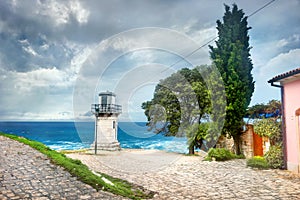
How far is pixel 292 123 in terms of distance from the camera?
27.7 ft

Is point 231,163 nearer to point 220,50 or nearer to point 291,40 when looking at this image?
point 220,50

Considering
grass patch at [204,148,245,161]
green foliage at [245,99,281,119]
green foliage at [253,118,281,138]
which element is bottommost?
grass patch at [204,148,245,161]

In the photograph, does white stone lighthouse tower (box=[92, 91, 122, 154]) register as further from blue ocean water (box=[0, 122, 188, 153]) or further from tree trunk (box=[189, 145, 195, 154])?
tree trunk (box=[189, 145, 195, 154])

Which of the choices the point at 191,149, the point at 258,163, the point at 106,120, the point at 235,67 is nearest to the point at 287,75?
the point at 258,163

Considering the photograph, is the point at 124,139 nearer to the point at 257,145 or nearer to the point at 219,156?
the point at 257,145

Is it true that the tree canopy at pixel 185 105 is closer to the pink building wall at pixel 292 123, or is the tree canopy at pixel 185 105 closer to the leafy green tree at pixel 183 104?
the leafy green tree at pixel 183 104

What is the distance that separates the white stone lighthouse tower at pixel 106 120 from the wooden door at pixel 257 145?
1141 cm

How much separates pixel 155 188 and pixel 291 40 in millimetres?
10386

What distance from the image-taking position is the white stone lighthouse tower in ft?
64.2

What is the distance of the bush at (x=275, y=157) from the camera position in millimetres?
8812

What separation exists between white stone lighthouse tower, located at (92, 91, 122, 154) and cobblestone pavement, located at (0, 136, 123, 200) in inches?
504

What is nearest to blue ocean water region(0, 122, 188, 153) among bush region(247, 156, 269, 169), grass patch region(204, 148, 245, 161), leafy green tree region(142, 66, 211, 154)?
leafy green tree region(142, 66, 211, 154)

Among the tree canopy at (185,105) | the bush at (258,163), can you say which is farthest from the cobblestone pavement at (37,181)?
the tree canopy at (185,105)

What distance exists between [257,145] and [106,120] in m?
12.2
